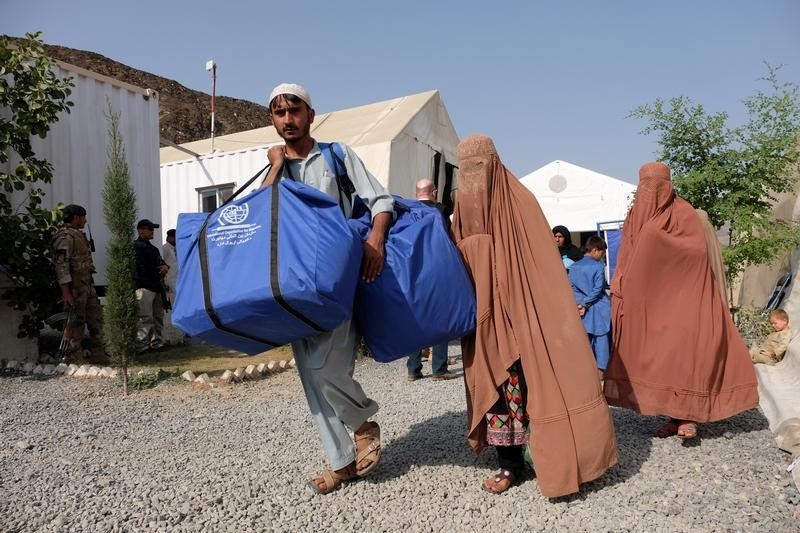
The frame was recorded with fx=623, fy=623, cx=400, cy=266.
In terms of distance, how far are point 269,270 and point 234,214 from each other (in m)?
0.37

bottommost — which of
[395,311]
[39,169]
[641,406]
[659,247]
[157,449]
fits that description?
[157,449]

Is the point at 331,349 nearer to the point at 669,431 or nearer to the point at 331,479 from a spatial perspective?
the point at 331,479

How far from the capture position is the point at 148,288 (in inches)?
313

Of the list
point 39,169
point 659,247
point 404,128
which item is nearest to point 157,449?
point 659,247

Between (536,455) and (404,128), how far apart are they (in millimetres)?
6865

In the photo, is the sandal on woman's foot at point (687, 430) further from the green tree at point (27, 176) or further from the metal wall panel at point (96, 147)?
the metal wall panel at point (96, 147)

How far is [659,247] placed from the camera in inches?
151

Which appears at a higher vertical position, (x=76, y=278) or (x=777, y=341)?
(x=76, y=278)

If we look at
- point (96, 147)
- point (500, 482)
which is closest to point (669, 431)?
point (500, 482)

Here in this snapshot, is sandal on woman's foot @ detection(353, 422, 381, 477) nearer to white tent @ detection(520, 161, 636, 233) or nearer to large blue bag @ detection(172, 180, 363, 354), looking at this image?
large blue bag @ detection(172, 180, 363, 354)

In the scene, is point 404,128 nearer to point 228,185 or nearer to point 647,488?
point 228,185

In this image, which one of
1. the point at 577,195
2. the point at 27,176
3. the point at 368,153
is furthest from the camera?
the point at 577,195

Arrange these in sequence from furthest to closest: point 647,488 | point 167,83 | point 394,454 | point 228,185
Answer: point 167,83 < point 228,185 < point 394,454 < point 647,488

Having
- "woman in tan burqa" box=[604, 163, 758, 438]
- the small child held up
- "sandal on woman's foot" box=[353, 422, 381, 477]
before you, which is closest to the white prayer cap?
"sandal on woman's foot" box=[353, 422, 381, 477]
